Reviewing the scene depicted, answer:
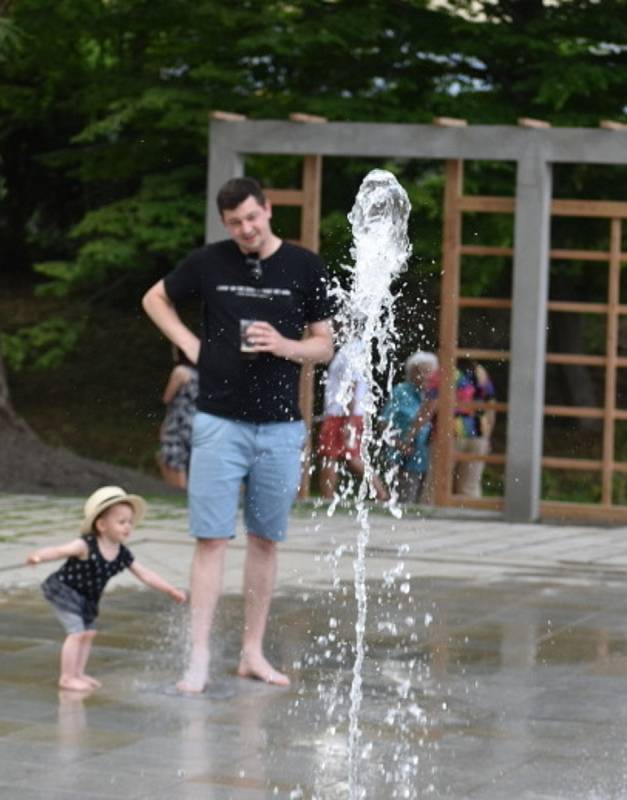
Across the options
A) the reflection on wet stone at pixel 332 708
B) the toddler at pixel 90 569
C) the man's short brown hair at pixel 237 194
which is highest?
the man's short brown hair at pixel 237 194

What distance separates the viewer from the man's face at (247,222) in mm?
8109

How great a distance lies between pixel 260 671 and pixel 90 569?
748 mm

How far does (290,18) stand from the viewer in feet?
77.0

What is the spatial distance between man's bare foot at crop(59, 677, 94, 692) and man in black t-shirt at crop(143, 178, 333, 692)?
37 cm

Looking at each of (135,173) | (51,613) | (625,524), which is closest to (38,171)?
(135,173)

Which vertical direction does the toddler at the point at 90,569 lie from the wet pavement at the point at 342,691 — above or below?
above

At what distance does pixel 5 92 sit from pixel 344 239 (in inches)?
312

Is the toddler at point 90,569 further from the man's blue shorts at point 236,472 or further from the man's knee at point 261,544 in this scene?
the man's knee at point 261,544

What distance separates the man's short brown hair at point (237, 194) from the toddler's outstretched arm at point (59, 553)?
1.36m

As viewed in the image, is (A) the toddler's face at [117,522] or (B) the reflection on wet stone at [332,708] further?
(A) the toddler's face at [117,522]

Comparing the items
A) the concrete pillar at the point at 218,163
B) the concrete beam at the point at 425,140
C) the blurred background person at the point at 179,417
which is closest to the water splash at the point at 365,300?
the blurred background person at the point at 179,417

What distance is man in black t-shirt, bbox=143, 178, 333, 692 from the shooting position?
26.6 feet

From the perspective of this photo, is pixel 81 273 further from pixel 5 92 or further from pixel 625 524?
pixel 625 524

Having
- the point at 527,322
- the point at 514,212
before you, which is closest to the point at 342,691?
the point at 527,322
